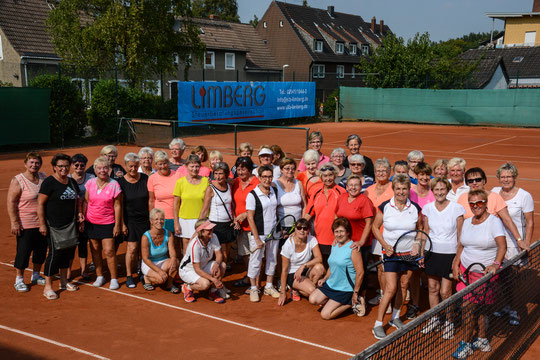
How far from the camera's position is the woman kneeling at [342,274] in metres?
6.26

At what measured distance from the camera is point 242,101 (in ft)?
98.0

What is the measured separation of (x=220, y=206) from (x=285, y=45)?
4880 cm

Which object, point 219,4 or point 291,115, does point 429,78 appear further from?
point 219,4

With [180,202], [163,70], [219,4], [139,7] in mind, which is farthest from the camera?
[219,4]

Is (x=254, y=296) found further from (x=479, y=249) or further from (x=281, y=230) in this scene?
(x=479, y=249)

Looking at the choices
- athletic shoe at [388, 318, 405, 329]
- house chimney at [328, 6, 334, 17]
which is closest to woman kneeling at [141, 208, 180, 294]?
athletic shoe at [388, 318, 405, 329]

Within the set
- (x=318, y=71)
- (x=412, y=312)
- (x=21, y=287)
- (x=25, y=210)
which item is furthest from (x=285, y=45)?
(x=412, y=312)

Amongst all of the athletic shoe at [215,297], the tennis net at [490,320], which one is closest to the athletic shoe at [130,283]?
the athletic shoe at [215,297]

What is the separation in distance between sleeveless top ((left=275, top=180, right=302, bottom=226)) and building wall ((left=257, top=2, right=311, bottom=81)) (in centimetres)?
4530

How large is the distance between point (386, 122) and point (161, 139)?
68.5 feet

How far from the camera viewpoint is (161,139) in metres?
22.1

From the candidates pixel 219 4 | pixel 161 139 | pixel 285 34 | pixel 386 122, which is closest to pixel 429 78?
pixel 386 122

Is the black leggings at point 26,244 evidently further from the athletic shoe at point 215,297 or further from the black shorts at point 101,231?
the athletic shoe at point 215,297

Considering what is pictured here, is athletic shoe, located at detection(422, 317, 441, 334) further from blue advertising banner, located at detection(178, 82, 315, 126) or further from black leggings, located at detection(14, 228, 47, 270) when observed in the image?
blue advertising banner, located at detection(178, 82, 315, 126)
